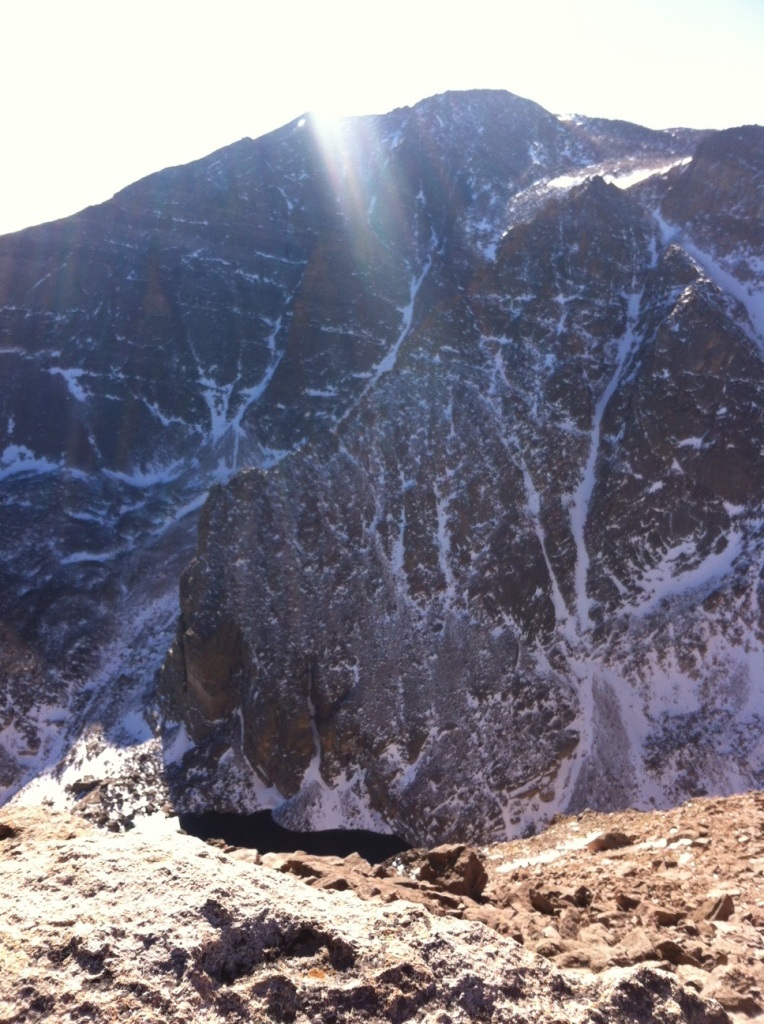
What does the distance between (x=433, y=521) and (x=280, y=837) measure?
75.9 ft

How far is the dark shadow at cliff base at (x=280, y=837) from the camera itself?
4078 cm

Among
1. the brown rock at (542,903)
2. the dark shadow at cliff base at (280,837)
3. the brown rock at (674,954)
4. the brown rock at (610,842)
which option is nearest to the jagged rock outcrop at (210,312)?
the dark shadow at cliff base at (280,837)

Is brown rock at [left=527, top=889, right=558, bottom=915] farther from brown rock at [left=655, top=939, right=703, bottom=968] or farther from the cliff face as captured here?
the cliff face

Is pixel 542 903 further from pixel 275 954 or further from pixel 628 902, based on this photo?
pixel 275 954

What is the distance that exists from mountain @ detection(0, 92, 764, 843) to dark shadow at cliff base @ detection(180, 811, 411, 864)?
45.7 inches

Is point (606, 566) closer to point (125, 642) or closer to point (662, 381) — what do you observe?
point (662, 381)

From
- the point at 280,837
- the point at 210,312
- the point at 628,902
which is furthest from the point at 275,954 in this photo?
the point at 210,312

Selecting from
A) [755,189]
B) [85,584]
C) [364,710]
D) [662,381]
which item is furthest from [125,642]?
[755,189]

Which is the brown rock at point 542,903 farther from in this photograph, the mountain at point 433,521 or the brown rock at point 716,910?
the mountain at point 433,521

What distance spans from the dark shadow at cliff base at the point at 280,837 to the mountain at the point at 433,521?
116 cm

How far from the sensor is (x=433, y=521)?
54.8 m

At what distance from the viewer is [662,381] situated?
188ft

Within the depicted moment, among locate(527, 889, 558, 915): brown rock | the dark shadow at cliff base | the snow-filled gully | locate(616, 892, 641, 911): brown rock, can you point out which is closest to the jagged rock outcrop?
the snow-filled gully

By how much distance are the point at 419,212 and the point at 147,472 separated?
43.7 metres
